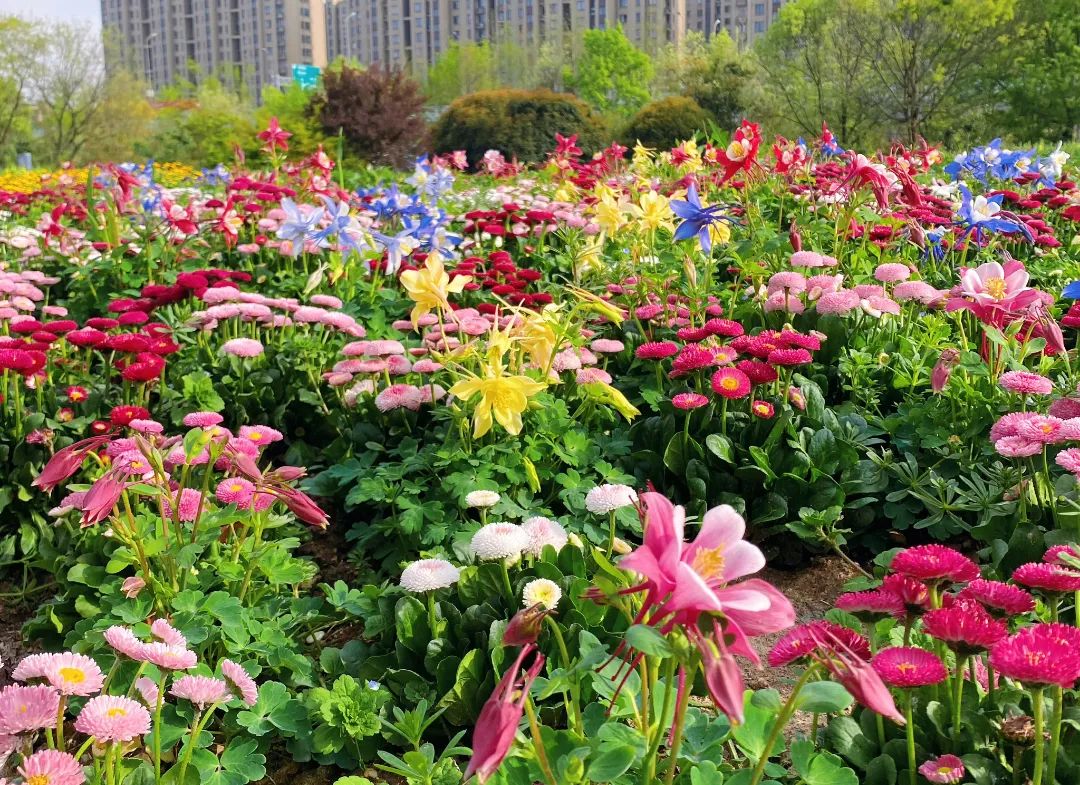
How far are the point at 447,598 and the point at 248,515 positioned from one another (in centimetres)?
51

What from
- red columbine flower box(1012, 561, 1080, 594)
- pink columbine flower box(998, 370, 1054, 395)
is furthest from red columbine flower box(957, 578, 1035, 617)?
pink columbine flower box(998, 370, 1054, 395)

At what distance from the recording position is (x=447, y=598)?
2236 millimetres

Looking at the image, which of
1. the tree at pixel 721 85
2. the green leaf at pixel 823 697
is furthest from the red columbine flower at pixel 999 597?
the tree at pixel 721 85

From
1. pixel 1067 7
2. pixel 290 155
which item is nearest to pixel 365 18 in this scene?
pixel 1067 7

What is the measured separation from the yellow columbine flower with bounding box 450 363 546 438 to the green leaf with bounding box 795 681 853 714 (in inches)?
54.5

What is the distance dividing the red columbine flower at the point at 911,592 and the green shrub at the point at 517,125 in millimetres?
14678

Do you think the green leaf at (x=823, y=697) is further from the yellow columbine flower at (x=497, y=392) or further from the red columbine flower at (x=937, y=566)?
the yellow columbine flower at (x=497, y=392)

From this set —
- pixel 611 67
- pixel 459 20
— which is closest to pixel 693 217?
pixel 611 67

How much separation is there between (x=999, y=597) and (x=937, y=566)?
13 cm

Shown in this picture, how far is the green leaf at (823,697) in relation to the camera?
0.96 meters

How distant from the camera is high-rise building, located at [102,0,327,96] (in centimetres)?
11838

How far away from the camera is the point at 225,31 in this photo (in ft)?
394

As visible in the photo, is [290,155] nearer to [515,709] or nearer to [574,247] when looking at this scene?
[574,247]

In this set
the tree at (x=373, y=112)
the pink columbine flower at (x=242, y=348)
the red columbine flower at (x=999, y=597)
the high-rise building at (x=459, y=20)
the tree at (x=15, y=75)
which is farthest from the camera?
the high-rise building at (x=459, y=20)
